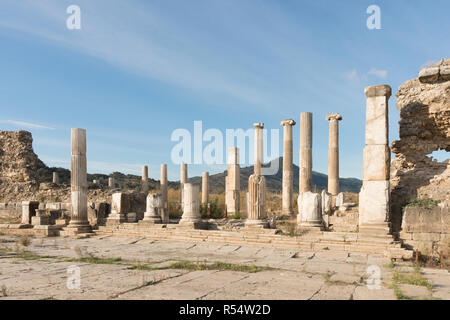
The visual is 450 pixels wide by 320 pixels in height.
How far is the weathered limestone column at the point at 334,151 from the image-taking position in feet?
67.5

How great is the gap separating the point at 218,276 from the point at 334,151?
16.1 meters

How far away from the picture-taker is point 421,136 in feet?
39.4

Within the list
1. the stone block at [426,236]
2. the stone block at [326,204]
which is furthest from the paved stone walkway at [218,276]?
the stone block at [326,204]

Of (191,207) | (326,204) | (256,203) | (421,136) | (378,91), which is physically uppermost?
(378,91)

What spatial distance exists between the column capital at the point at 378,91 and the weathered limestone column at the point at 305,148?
9.11 meters

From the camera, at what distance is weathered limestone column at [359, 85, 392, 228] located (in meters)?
10.3

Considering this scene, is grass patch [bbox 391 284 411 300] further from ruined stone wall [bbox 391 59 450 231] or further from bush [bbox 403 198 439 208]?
ruined stone wall [bbox 391 59 450 231]

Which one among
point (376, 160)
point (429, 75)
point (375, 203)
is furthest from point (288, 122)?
point (375, 203)

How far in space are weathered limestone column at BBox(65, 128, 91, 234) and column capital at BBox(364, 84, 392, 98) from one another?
11404 millimetres

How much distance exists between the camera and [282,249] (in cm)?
1002

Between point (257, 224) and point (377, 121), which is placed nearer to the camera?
point (377, 121)

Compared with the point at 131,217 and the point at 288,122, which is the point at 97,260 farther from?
the point at 288,122

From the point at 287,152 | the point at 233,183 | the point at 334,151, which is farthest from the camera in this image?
the point at 233,183
